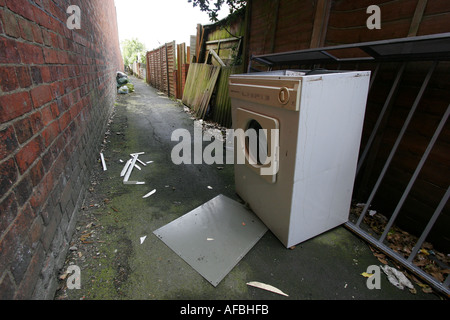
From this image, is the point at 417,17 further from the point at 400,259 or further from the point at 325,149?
the point at 400,259

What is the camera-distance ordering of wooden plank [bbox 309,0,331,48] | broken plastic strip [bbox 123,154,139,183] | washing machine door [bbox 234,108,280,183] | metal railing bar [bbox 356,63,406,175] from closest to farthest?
washing machine door [bbox 234,108,280,183]
metal railing bar [bbox 356,63,406,175]
wooden plank [bbox 309,0,331,48]
broken plastic strip [bbox 123,154,139,183]

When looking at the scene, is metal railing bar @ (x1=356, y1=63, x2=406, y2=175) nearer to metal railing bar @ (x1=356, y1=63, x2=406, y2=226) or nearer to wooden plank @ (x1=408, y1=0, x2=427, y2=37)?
metal railing bar @ (x1=356, y1=63, x2=406, y2=226)

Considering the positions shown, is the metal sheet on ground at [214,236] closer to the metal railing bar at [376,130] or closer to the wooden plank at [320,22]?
the metal railing bar at [376,130]

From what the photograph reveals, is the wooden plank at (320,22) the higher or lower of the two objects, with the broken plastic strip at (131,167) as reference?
higher

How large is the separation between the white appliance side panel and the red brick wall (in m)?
1.56

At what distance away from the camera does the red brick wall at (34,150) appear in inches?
36.9

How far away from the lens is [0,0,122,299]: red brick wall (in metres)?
0.94

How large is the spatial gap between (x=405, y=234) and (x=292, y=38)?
2.78 metres

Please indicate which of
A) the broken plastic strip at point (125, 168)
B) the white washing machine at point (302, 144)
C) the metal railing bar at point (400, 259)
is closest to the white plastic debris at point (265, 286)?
the white washing machine at point (302, 144)

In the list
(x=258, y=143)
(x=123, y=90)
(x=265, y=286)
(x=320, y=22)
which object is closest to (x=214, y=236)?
(x=265, y=286)

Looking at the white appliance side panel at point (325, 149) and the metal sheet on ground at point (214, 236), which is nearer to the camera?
the white appliance side panel at point (325, 149)

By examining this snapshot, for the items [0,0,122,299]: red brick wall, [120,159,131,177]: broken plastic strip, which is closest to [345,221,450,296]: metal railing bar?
[0,0,122,299]: red brick wall

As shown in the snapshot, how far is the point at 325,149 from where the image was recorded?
1.51m

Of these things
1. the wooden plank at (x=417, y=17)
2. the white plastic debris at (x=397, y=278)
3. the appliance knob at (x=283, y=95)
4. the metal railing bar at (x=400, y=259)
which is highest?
the wooden plank at (x=417, y=17)
